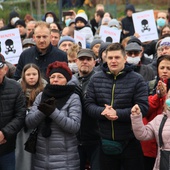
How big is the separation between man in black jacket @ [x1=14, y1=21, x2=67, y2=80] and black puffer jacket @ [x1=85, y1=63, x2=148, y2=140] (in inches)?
64.4

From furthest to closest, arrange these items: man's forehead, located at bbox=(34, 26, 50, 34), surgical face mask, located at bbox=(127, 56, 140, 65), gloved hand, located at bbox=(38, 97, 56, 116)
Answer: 1. surgical face mask, located at bbox=(127, 56, 140, 65)
2. man's forehead, located at bbox=(34, 26, 50, 34)
3. gloved hand, located at bbox=(38, 97, 56, 116)

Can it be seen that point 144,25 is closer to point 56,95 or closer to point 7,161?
point 56,95

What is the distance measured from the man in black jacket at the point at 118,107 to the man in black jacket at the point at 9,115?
827 mm

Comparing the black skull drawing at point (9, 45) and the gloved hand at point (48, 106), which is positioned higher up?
the black skull drawing at point (9, 45)

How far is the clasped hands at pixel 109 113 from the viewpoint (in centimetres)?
626

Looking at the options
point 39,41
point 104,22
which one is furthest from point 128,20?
point 39,41

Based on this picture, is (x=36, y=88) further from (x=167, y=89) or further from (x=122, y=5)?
(x=122, y=5)

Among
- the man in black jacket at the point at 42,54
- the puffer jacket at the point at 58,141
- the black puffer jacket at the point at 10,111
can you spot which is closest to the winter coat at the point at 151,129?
the puffer jacket at the point at 58,141

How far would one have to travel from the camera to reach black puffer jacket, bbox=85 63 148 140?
643 cm

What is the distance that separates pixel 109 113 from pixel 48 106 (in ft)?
2.28

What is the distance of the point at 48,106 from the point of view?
6180 mm

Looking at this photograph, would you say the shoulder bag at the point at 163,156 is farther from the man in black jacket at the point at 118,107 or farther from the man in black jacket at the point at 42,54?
the man in black jacket at the point at 42,54

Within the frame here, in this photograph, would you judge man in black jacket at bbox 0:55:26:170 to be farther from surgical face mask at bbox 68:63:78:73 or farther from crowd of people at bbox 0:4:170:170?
surgical face mask at bbox 68:63:78:73

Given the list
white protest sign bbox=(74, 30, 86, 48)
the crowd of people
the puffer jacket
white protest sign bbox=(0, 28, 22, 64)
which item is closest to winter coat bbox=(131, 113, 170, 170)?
the crowd of people
